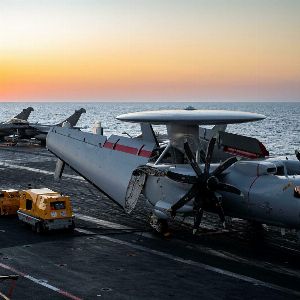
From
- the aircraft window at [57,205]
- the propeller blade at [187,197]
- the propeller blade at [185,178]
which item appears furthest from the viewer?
the aircraft window at [57,205]

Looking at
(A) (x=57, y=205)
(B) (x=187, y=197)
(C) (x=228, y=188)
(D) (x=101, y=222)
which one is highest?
(C) (x=228, y=188)

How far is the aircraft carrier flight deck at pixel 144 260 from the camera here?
71.5ft

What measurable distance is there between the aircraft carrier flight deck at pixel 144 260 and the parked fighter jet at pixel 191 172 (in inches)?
75.3

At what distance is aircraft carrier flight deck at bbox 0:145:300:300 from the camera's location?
21.8 meters

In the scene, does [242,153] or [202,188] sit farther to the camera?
[242,153]

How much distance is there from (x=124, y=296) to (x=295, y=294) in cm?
689

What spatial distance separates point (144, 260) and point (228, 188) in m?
5.63

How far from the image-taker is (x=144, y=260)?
26547 mm

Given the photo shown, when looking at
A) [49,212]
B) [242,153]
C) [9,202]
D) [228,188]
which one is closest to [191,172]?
[228,188]

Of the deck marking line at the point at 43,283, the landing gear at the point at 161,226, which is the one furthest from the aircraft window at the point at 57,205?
the deck marking line at the point at 43,283

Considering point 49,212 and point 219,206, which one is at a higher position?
point 219,206

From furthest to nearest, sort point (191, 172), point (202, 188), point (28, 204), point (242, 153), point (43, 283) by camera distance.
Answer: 1. point (28, 204)
2. point (242, 153)
3. point (191, 172)
4. point (202, 188)
5. point (43, 283)

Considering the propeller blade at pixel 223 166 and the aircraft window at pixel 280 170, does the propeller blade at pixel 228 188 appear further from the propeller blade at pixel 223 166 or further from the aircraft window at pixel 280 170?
the aircraft window at pixel 280 170

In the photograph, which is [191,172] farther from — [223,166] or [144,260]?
[144,260]
